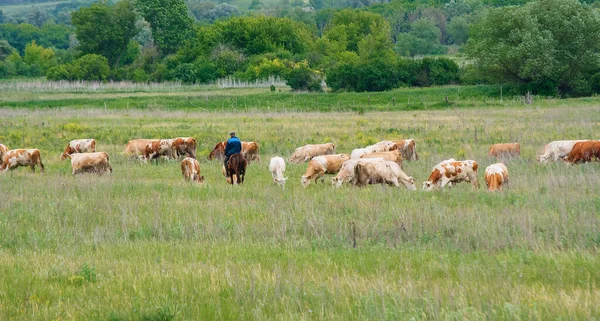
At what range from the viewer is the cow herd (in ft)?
62.7

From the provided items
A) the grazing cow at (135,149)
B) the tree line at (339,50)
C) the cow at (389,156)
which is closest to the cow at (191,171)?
the cow at (389,156)

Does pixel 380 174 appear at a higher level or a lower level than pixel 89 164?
higher

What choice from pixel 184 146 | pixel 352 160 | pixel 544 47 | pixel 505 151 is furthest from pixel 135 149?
pixel 544 47

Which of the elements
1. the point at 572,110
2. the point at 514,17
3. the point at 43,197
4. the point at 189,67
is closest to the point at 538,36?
the point at 514,17

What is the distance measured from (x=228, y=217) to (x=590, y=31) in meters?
55.2

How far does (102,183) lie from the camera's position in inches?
784

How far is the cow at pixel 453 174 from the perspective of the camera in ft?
62.4

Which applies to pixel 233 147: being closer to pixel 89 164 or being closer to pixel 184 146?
pixel 89 164

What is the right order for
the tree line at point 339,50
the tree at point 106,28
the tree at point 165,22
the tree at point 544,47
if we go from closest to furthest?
the tree at point 544,47 < the tree line at point 339,50 < the tree at point 106,28 < the tree at point 165,22

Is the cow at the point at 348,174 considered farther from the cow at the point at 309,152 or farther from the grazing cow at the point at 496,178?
the cow at the point at 309,152

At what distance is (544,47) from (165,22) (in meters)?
65.7

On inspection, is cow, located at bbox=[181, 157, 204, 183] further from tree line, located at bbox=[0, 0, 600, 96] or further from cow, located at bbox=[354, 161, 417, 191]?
tree line, located at bbox=[0, 0, 600, 96]

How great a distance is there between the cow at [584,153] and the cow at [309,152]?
8.36 meters

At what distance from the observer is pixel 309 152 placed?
2684 cm
